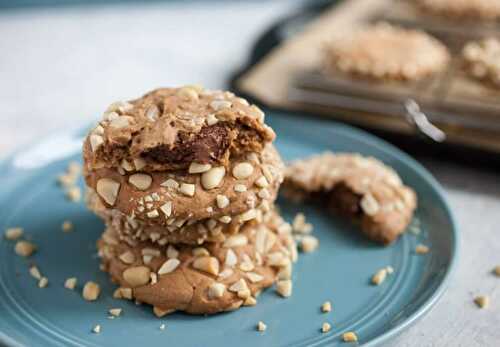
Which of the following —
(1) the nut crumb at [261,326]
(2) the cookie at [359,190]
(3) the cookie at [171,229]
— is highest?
(3) the cookie at [171,229]

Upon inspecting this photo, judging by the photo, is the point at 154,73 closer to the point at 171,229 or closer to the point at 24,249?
the point at 24,249

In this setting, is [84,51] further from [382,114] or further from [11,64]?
[382,114]

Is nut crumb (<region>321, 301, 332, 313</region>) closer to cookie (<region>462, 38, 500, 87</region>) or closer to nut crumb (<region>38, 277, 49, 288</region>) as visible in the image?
nut crumb (<region>38, 277, 49, 288</region>)

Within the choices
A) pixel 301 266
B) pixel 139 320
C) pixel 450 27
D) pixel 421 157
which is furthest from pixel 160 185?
pixel 450 27

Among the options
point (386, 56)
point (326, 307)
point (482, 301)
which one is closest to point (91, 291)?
point (326, 307)

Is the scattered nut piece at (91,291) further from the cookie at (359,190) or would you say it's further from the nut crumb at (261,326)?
the cookie at (359,190)

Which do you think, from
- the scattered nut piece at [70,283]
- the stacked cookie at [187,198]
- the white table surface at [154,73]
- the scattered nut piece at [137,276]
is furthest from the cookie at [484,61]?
the scattered nut piece at [70,283]

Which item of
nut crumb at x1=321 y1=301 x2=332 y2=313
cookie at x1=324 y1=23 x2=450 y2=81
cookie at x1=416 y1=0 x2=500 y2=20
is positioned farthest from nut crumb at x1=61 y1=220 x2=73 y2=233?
cookie at x1=416 y1=0 x2=500 y2=20

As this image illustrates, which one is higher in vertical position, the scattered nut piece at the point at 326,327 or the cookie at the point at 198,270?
the cookie at the point at 198,270
